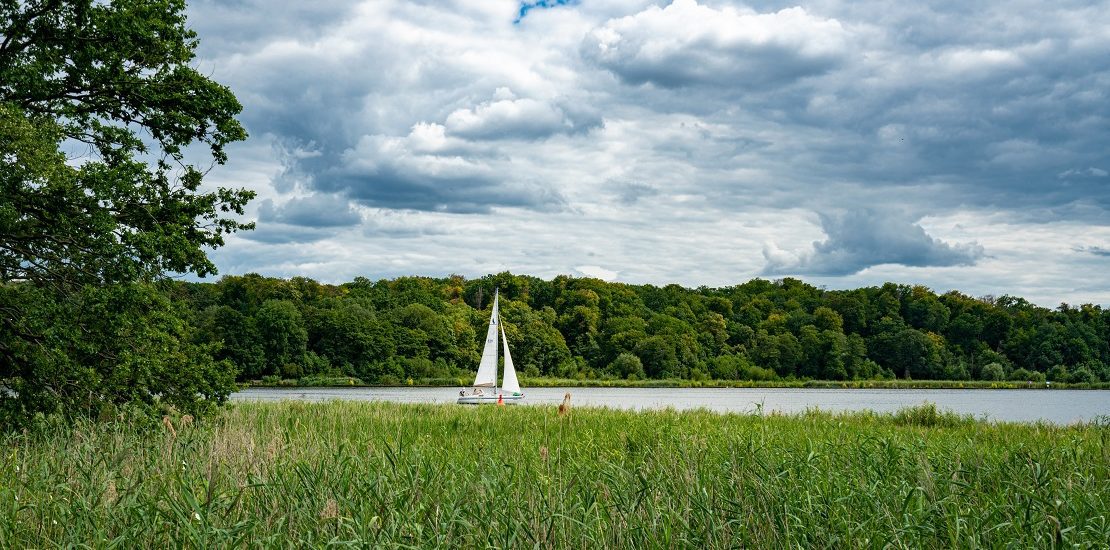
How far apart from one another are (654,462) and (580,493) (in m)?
1.84

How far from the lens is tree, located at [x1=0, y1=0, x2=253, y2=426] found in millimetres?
11672

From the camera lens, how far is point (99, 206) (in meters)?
12.1

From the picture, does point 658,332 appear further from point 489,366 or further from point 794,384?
point 489,366

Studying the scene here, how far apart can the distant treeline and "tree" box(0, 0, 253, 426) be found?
56.9 m

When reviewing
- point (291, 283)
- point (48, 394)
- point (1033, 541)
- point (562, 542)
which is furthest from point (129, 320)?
point (291, 283)

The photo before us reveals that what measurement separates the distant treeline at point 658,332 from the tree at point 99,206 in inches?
2240

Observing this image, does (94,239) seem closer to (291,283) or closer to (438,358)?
(438,358)

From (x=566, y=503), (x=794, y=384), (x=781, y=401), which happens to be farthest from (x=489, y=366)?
(x=794, y=384)

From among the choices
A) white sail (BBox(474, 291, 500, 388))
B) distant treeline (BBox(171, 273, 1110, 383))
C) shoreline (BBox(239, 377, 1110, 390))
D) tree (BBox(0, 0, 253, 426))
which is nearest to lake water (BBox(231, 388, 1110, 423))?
white sail (BBox(474, 291, 500, 388))

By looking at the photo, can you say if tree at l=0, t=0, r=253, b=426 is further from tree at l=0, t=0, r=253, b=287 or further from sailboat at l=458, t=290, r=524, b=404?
sailboat at l=458, t=290, r=524, b=404

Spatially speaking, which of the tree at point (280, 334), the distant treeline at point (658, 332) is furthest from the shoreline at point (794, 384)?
the tree at point (280, 334)

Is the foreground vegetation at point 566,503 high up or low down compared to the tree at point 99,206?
down

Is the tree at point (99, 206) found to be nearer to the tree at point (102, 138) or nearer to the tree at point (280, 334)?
the tree at point (102, 138)

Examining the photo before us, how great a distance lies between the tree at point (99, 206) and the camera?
11.7m
